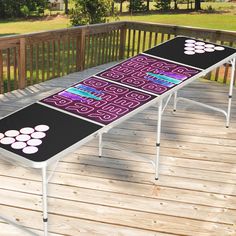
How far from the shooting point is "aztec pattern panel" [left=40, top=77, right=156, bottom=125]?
11.8 feet

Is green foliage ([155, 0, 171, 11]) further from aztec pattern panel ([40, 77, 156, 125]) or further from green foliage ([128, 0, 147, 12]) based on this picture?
aztec pattern panel ([40, 77, 156, 125])

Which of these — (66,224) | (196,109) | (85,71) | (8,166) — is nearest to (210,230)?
(66,224)

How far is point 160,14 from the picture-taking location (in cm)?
2872

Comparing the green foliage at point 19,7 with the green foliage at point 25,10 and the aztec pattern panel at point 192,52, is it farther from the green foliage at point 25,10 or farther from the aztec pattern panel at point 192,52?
the aztec pattern panel at point 192,52

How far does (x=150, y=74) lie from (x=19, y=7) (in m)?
25.0

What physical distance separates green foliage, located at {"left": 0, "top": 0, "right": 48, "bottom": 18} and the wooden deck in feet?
77.6

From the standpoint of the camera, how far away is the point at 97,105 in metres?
3.77

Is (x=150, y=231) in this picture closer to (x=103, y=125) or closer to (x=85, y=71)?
(x=103, y=125)

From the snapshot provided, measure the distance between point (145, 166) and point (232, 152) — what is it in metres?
1.09

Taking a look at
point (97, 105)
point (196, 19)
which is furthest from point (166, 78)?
point (196, 19)

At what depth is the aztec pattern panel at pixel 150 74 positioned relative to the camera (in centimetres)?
428

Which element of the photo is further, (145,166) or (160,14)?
(160,14)

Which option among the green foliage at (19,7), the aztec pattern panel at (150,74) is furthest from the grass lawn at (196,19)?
the aztec pattern panel at (150,74)

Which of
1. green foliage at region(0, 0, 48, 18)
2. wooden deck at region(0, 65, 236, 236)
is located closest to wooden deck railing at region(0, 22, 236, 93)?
wooden deck at region(0, 65, 236, 236)
